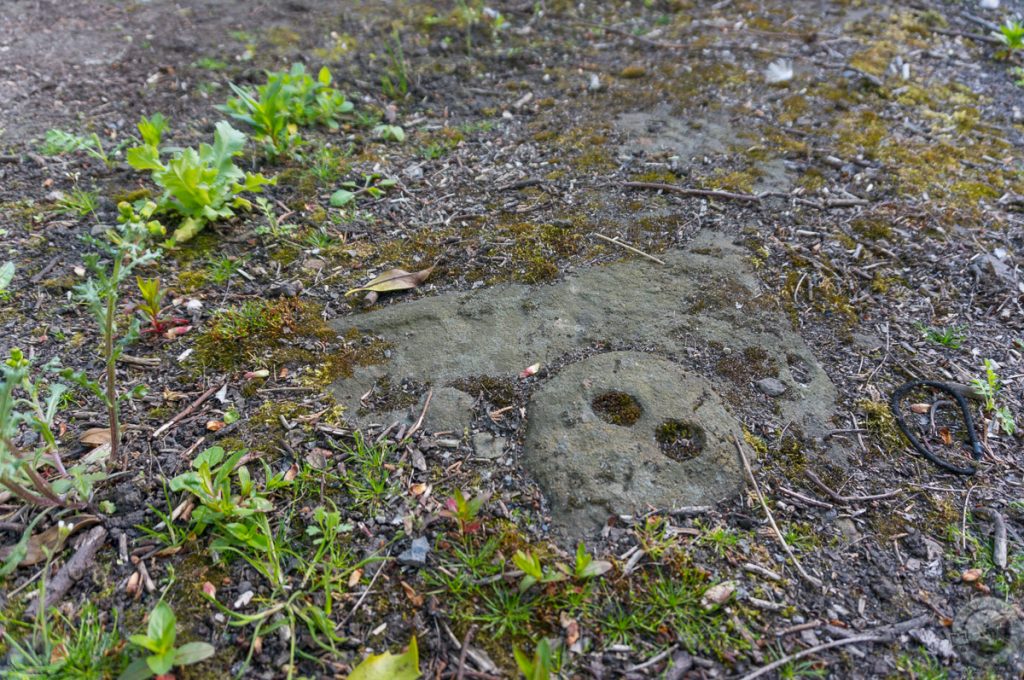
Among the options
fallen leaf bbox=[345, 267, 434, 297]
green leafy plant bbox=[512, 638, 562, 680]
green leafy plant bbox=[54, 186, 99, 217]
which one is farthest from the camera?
green leafy plant bbox=[54, 186, 99, 217]

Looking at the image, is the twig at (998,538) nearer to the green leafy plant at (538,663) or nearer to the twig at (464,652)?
the green leafy plant at (538,663)

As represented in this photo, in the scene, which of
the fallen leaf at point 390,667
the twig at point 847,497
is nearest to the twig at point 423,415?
the fallen leaf at point 390,667

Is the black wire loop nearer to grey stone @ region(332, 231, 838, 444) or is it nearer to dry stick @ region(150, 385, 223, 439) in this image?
grey stone @ region(332, 231, 838, 444)

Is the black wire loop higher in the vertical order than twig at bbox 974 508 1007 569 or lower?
higher

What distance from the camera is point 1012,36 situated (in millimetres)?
4508

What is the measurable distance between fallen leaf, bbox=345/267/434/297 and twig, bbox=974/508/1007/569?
7.35 ft

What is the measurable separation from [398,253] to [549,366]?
1.02 m

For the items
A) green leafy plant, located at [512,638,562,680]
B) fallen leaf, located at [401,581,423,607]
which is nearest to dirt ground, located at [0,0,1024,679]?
fallen leaf, located at [401,581,423,607]

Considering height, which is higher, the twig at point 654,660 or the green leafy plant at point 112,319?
the green leafy plant at point 112,319

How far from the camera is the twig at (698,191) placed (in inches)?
129

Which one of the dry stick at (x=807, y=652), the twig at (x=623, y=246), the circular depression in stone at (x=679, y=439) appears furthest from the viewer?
the twig at (x=623, y=246)

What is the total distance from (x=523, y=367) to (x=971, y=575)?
1.57 meters

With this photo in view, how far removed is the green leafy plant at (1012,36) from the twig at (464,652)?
5373mm

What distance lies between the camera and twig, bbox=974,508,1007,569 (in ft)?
6.46
